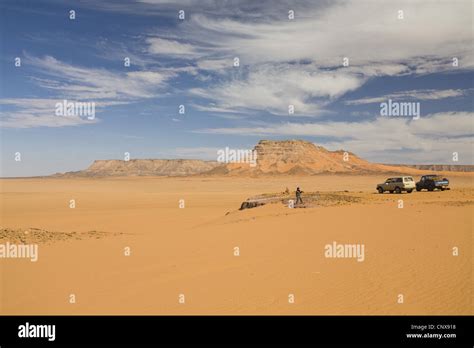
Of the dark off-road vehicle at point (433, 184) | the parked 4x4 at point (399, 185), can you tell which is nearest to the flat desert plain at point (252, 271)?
the parked 4x4 at point (399, 185)

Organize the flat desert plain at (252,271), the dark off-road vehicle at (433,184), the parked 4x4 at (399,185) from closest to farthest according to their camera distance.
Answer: the flat desert plain at (252,271)
the parked 4x4 at (399,185)
the dark off-road vehicle at (433,184)

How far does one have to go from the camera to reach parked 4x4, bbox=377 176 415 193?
125 ft

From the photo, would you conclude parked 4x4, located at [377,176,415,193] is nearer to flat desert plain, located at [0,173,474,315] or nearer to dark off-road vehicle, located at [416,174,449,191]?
dark off-road vehicle, located at [416,174,449,191]

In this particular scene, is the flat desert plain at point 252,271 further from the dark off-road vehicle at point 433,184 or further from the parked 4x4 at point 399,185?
the dark off-road vehicle at point 433,184

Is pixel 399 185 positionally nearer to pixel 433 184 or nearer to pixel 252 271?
pixel 433 184

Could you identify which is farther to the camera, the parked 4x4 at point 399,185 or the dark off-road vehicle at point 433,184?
the dark off-road vehicle at point 433,184

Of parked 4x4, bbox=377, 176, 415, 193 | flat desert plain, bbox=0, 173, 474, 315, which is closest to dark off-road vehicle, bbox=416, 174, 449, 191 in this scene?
parked 4x4, bbox=377, 176, 415, 193

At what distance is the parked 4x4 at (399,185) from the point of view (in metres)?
38.2

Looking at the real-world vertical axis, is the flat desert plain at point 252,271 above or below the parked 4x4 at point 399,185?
below

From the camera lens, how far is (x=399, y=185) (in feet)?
127

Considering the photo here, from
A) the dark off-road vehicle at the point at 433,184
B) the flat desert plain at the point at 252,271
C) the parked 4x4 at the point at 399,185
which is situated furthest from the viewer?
the dark off-road vehicle at the point at 433,184

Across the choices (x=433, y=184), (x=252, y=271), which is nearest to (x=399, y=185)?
(x=433, y=184)
